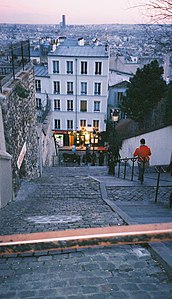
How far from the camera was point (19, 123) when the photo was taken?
30.1 ft

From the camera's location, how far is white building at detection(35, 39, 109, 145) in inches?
1094

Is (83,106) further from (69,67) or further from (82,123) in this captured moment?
(69,67)

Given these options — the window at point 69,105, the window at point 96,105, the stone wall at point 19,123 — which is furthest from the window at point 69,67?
the stone wall at point 19,123

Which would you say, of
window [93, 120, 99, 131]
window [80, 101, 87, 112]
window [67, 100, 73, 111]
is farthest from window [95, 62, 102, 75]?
window [93, 120, 99, 131]

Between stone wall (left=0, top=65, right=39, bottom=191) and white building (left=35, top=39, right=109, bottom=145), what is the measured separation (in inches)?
658

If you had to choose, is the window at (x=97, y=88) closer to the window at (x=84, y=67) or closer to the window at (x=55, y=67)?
the window at (x=84, y=67)

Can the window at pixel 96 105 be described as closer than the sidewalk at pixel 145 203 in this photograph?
No

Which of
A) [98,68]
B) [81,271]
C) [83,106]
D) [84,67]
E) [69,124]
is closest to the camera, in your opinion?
[81,271]

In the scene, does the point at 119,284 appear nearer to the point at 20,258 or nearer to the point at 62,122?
the point at 20,258

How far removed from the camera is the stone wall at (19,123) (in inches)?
301

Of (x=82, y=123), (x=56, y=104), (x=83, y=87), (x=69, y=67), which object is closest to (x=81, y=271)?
(x=83, y=87)

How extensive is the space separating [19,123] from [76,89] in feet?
67.3

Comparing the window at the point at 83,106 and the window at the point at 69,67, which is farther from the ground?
the window at the point at 69,67

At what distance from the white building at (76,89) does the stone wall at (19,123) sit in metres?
16.7
